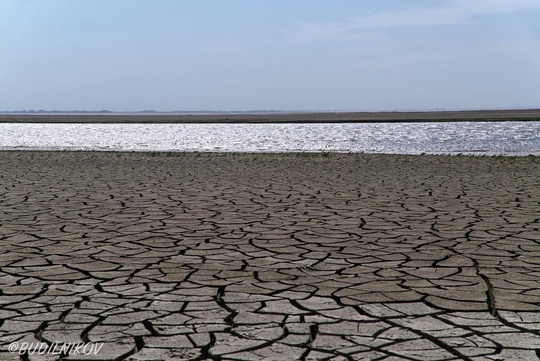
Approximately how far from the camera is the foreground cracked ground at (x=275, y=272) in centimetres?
303

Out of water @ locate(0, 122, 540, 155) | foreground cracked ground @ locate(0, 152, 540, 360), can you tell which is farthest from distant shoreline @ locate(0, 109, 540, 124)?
foreground cracked ground @ locate(0, 152, 540, 360)

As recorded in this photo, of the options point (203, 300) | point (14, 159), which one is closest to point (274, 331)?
point (203, 300)

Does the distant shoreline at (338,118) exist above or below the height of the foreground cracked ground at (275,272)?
below

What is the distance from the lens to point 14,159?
14.7 meters

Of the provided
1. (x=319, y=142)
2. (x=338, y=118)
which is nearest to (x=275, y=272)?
(x=319, y=142)

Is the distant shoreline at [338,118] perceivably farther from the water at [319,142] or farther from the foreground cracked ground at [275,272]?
the foreground cracked ground at [275,272]

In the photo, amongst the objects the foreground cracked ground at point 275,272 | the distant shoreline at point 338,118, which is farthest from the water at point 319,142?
the distant shoreline at point 338,118

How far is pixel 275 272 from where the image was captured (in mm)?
4254

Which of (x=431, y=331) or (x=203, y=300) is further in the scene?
(x=203, y=300)

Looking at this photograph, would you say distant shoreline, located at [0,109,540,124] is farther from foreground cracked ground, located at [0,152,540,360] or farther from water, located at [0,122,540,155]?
foreground cracked ground, located at [0,152,540,360]

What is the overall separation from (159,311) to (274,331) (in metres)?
0.64

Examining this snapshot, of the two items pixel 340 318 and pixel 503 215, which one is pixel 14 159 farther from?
pixel 340 318

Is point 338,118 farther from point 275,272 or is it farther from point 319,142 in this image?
point 275,272

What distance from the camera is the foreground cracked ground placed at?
3.03m
